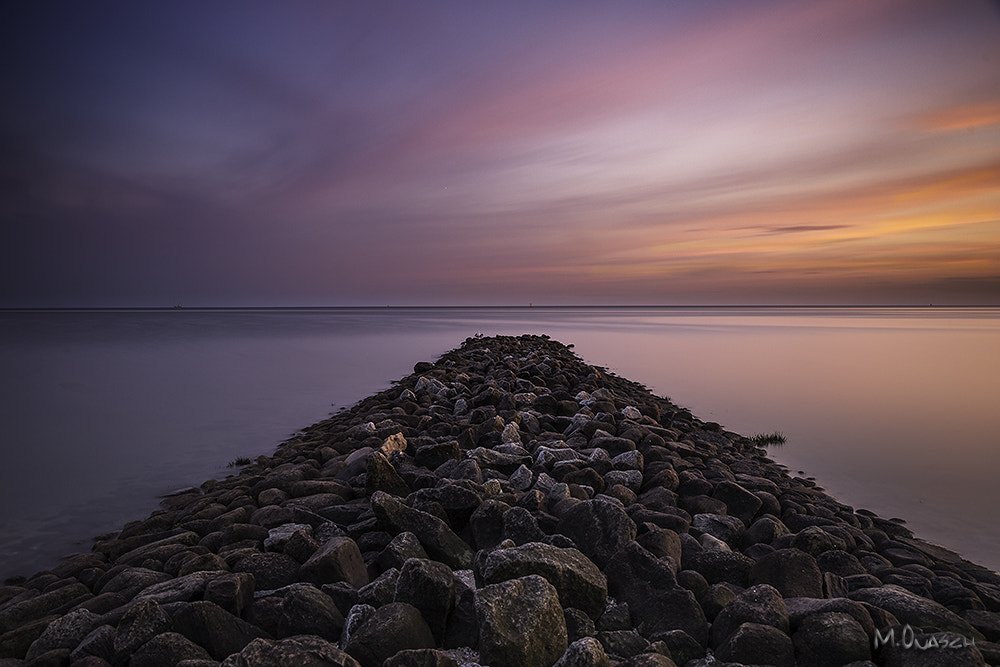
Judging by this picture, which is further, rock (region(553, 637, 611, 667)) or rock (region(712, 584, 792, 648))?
rock (region(712, 584, 792, 648))

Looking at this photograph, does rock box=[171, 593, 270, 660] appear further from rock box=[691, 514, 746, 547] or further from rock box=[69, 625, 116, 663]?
rock box=[691, 514, 746, 547]

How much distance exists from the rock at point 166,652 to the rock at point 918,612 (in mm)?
3885

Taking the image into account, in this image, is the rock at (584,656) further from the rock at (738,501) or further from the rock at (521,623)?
the rock at (738,501)

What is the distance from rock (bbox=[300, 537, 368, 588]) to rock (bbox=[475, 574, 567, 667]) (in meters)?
1.01

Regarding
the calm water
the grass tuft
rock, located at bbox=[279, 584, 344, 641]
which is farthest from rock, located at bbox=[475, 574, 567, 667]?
the grass tuft

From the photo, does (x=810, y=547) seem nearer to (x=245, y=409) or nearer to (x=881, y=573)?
(x=881, y=573)

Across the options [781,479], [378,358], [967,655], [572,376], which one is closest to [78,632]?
[967,655]

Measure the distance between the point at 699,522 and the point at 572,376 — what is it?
832 cm

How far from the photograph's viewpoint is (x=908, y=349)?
28.6 metres

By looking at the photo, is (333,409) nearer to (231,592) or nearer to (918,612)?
(231,592)

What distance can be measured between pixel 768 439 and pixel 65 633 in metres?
10.8

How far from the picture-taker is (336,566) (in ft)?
11.2

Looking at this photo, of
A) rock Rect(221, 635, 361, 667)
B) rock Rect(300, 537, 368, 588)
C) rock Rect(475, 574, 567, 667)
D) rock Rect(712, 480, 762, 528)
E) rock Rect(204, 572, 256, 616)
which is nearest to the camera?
rock Rect(221, 635, 361, 667)

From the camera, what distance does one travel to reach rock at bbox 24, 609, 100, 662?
9.82 feet
